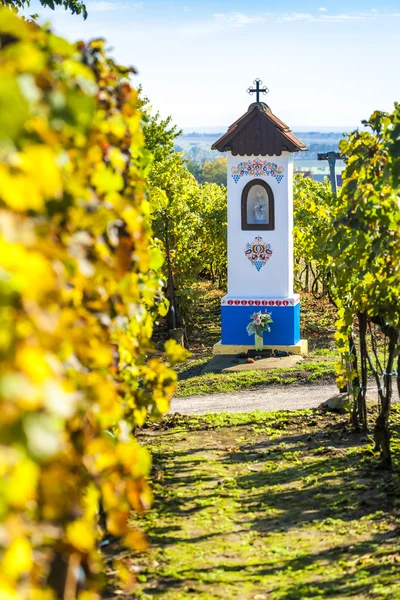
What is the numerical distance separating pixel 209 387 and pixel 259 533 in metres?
7.79

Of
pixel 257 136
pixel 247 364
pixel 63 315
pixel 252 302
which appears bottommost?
pixel 247 364

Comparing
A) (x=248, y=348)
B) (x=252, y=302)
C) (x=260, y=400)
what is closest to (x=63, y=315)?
(x=260, y=400)

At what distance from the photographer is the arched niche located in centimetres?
1712

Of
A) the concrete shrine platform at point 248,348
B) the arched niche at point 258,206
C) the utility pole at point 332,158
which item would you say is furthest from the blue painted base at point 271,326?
the utility pole at point 332,158

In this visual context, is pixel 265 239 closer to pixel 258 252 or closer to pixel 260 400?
pixel 258 252

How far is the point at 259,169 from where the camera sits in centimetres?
1712

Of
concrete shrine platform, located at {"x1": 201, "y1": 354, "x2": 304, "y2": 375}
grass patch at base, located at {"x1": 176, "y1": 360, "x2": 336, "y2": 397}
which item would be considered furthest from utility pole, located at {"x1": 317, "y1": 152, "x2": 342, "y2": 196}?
grass patch at base, located at {"x1": 176, "y1": 360, "x2": 336, "y2": 397}

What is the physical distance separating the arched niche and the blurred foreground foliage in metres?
12.8

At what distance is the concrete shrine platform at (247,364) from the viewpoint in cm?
1579

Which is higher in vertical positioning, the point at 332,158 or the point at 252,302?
the point at 332,158

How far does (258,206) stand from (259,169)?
0.71m

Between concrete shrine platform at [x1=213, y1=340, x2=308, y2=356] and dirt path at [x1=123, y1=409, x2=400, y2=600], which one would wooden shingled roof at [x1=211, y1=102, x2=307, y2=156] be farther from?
dirt path at [x1=123, y1=409, x2=400, y2=600]

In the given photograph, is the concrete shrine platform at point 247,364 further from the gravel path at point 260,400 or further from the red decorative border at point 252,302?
the gravel path at point 260,400

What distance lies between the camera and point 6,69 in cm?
176
